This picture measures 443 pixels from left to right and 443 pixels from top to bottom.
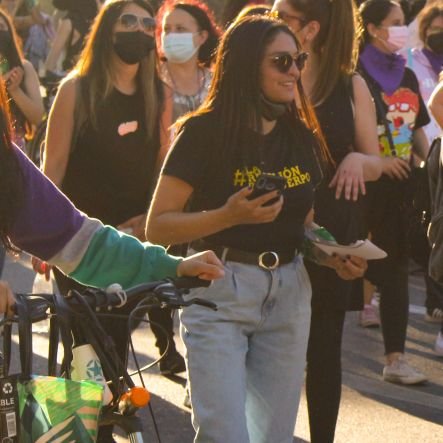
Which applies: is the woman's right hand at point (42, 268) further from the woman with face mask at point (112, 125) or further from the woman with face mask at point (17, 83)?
the woman with face mask at point (17, 83)

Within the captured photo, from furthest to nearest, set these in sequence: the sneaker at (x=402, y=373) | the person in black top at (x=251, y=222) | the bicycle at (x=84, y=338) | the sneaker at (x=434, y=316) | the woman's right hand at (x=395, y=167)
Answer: the sneaker at (x=434, y=316) < the sneaker at (x=402, y=373) < the woman's right hand at (x=395, y=167) < the person in black top at (x=251, y=222) < the bicycle at (x=84, y=338)

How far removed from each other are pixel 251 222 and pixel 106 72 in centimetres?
181

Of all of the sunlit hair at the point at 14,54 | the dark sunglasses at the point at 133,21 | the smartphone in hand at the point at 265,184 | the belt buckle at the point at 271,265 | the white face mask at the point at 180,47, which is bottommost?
the belt buckle at the point at 271,265

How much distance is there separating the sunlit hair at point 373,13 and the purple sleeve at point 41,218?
4466mm

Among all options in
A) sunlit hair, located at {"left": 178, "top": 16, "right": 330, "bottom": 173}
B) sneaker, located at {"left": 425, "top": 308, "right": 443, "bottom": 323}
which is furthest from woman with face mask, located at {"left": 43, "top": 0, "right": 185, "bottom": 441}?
sneaker, located at {"left": 425, "top": 308, "right": 443, "bottom": 323}

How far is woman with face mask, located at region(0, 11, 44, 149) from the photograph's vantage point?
7.34 m

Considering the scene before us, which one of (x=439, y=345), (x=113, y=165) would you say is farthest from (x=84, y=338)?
(x=439, y=345)

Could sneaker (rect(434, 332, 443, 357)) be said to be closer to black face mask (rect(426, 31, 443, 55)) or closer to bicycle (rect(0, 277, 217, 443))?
black face mask (rect(426, 31, 443, 55))

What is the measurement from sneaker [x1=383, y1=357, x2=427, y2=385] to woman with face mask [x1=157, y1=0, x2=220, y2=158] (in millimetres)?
1699

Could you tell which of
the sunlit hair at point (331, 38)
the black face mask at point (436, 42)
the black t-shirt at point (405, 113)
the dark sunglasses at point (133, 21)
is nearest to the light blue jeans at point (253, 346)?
the sunlit hair at point (331, 38)

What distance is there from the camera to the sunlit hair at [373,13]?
7531 millimetres

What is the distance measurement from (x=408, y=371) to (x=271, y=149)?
297cm

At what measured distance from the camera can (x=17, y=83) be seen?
744 cm

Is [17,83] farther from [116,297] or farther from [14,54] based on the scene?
[116,297]
